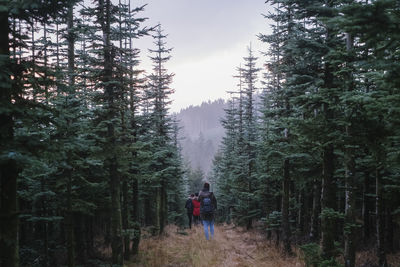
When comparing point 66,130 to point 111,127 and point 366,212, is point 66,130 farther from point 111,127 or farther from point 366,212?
point 366,212

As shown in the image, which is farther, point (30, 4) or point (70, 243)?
point (70, 243)

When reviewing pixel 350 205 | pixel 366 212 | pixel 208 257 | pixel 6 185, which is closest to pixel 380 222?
pixel 350 205

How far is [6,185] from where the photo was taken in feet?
18.5

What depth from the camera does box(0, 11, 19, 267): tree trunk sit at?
17.6ft

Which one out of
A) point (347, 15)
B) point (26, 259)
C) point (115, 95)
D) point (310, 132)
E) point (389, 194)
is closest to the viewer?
point (347, 15)

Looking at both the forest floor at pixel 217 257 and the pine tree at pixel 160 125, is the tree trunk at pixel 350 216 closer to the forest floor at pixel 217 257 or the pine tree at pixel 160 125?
the forest floor at pixel 217 257

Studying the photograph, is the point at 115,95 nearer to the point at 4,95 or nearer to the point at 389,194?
the point at 4,95

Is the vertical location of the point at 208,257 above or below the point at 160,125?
below

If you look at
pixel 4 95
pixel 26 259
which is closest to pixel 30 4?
pixel 4 95

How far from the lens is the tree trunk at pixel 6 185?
5.35 metres

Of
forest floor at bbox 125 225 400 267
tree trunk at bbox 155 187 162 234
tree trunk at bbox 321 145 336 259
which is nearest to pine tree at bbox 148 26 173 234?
tree trunk at bbox 155 187 162 234

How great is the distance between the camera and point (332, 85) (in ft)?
29.7

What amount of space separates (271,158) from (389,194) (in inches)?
194

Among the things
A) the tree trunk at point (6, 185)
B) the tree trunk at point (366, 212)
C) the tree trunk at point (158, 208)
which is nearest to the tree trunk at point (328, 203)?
the tree trunk at point (366, 212)
